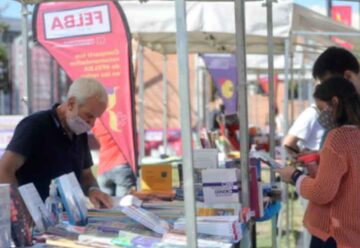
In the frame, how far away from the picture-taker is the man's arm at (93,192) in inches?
114

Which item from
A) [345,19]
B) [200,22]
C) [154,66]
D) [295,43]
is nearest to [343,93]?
[200,22]

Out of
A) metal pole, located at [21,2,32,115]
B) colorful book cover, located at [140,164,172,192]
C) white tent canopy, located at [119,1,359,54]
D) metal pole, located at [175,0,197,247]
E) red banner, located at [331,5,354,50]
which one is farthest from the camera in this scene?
red banner, located at [331,5,354,50]

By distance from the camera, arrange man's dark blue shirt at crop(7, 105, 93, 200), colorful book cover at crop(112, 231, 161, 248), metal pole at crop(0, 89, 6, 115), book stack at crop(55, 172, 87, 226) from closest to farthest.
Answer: colorful book cover at crop(112, 231, 161, 248) < book stack at crop(55, 172, 87, 226) < man's dark blue shirt at crop(7, 105, 93, 200) < metal pole at crop(0, 89, 6, 115)

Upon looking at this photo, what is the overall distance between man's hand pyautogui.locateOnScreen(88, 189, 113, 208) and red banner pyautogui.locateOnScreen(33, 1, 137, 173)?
1544 mm

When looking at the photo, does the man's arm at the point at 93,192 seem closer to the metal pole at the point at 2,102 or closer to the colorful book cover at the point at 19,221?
the colorful book cover at the point at 19,221

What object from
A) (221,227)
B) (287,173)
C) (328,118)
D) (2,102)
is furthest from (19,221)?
(2,102)

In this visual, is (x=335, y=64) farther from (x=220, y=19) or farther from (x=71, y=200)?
(x=220, y=19)

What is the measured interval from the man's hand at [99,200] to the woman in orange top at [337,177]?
2.75ft

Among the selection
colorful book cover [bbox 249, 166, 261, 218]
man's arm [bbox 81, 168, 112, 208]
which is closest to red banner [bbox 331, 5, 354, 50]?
man's arm [bbox 81, 168, 112, 208]

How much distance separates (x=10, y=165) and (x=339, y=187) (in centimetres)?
141

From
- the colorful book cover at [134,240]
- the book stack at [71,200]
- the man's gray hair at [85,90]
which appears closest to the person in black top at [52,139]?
the man's gray hair at [85,90]

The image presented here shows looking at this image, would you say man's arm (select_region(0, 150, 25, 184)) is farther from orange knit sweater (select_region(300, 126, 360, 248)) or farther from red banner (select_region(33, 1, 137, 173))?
red banner (select_region(33, 1, 137, 173))

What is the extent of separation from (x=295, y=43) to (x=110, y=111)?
10.1 feet

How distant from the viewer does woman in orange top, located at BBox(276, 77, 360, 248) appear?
2.54m
